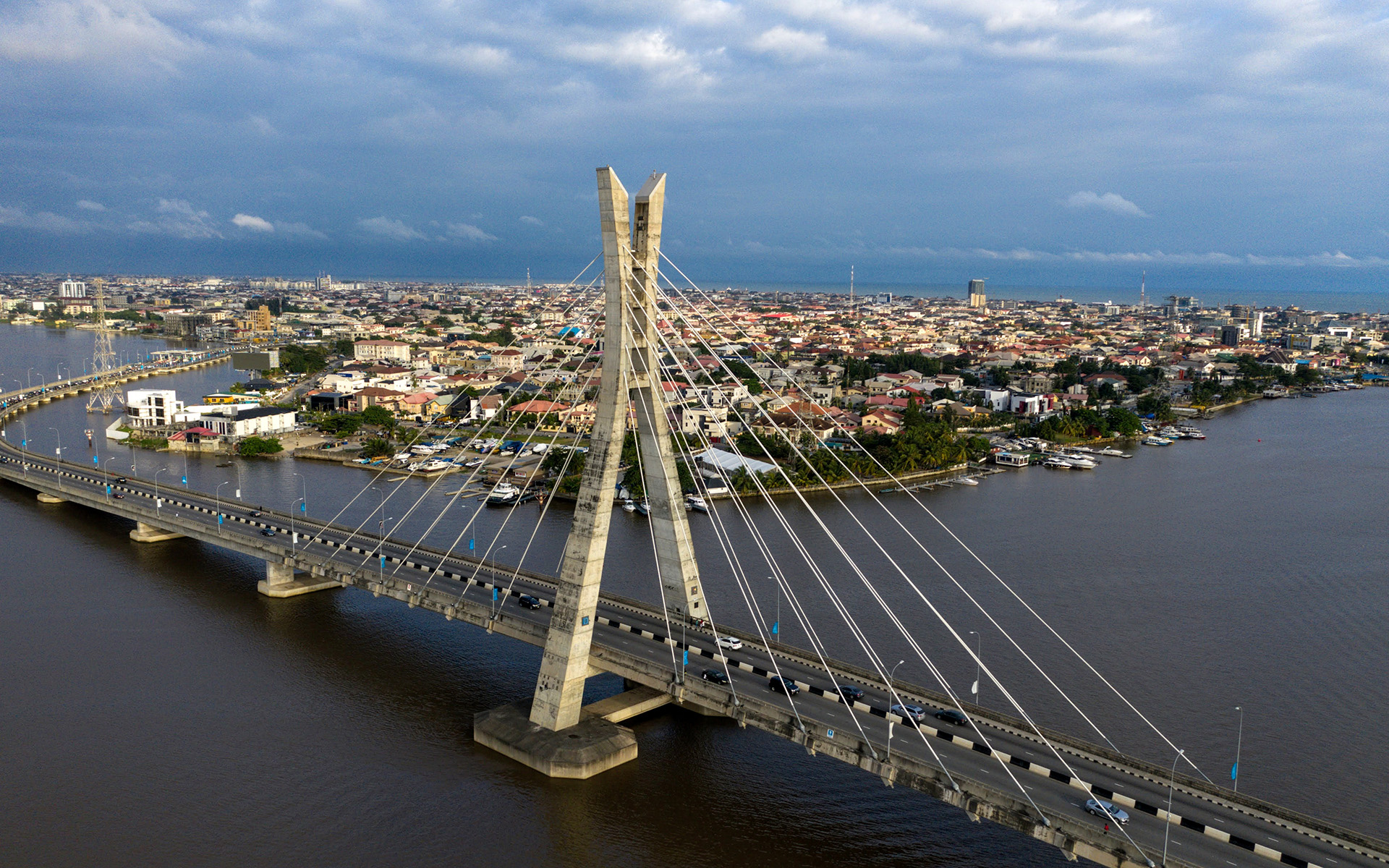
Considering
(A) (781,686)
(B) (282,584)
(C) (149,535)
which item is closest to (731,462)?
(B) (282,584)

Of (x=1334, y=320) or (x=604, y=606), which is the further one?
(x=1334, y=320)

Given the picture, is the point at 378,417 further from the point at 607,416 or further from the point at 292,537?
the point at 607,416

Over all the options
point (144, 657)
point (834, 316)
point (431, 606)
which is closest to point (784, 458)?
point (431, 606)

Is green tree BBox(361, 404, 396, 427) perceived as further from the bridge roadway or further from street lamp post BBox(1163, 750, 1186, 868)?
street lamp post BBox(1163, 750, 1186, 868)

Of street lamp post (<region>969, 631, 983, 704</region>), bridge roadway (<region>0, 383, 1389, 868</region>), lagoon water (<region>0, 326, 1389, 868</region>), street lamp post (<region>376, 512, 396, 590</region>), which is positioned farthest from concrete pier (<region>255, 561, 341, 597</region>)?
street lamp post (<region>969, 631, 983, 704</region>)

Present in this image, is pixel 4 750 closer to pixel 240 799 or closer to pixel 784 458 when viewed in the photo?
pixel 240 799
